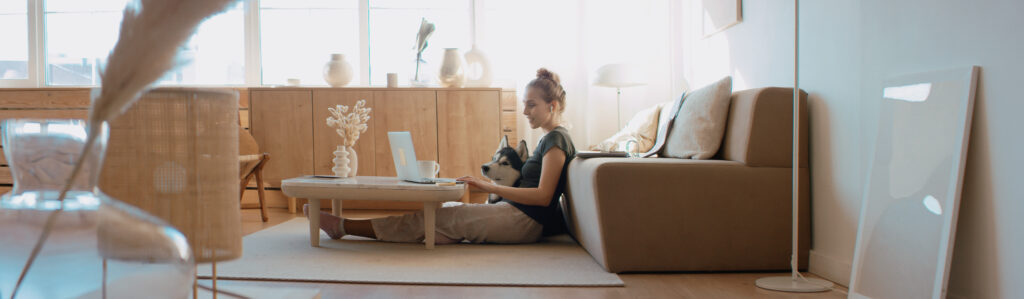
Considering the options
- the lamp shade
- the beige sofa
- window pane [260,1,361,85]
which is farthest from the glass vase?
window pane [260,1,361,85]

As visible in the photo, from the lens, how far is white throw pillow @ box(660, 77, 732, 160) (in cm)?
279

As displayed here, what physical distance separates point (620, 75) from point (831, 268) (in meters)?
2.37

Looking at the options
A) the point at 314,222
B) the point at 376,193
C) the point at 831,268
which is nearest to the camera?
the point at 831,268

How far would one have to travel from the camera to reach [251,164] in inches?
171

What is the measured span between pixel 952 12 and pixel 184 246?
1.97m

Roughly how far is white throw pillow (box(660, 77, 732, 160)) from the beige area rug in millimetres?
610

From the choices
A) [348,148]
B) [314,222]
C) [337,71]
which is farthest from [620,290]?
[337,71]

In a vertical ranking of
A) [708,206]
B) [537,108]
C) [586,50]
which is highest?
[586,50]

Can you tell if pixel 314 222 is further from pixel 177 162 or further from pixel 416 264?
pixel 177 162

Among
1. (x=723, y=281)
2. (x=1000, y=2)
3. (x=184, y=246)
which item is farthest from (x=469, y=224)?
(x=184, y=246)

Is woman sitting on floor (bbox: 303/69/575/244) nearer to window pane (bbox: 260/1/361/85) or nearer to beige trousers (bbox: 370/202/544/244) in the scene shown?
beige trousers (bbox: 370/202/544/244)

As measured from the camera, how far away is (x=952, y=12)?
185 centimetres

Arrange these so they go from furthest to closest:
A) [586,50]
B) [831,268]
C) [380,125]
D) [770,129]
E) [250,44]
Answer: [250,44] < [586,50] < [380,125] < [770,129] < [831,268]

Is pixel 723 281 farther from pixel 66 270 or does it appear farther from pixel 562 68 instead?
pixel 562 68
